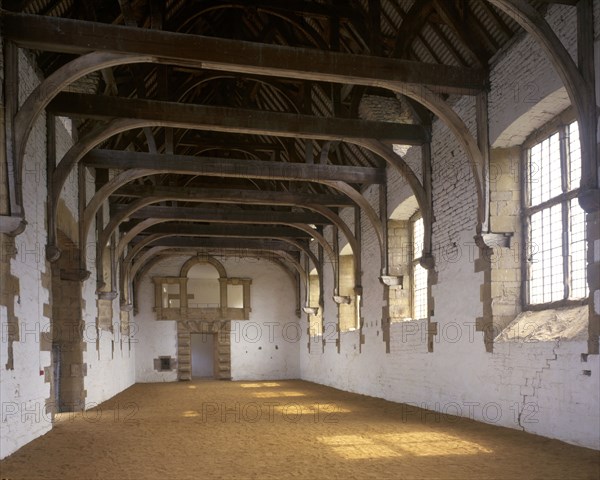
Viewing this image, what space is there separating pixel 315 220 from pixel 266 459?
9.40m

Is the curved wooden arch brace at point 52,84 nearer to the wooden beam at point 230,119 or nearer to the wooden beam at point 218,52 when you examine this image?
the wooden beam at point 218,52

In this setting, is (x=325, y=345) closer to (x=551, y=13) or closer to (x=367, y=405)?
(x=367, y=405)

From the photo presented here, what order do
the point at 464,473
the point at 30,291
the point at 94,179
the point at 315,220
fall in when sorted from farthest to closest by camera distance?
the point at 315,220 → the point at 94,179 → the point at 30,291 → the point at 464,473

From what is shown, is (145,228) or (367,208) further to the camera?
(145,228)

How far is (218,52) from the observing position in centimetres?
654

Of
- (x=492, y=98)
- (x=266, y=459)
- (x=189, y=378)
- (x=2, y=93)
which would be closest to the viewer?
(x=266, y=459)

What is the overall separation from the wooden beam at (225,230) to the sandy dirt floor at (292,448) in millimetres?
6232

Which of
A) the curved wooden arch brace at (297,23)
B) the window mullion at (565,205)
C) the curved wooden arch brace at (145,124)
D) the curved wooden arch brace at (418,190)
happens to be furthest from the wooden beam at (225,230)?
the window mullion at (565,205)

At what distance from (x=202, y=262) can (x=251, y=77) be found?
10.5 metres

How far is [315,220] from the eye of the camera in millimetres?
14977

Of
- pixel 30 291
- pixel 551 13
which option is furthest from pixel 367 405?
pixel 551 13

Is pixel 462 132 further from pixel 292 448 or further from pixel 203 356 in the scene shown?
pixel 203 356

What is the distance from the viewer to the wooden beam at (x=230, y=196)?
39.9 feet

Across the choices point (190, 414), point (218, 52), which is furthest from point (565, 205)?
point (190, 414)
